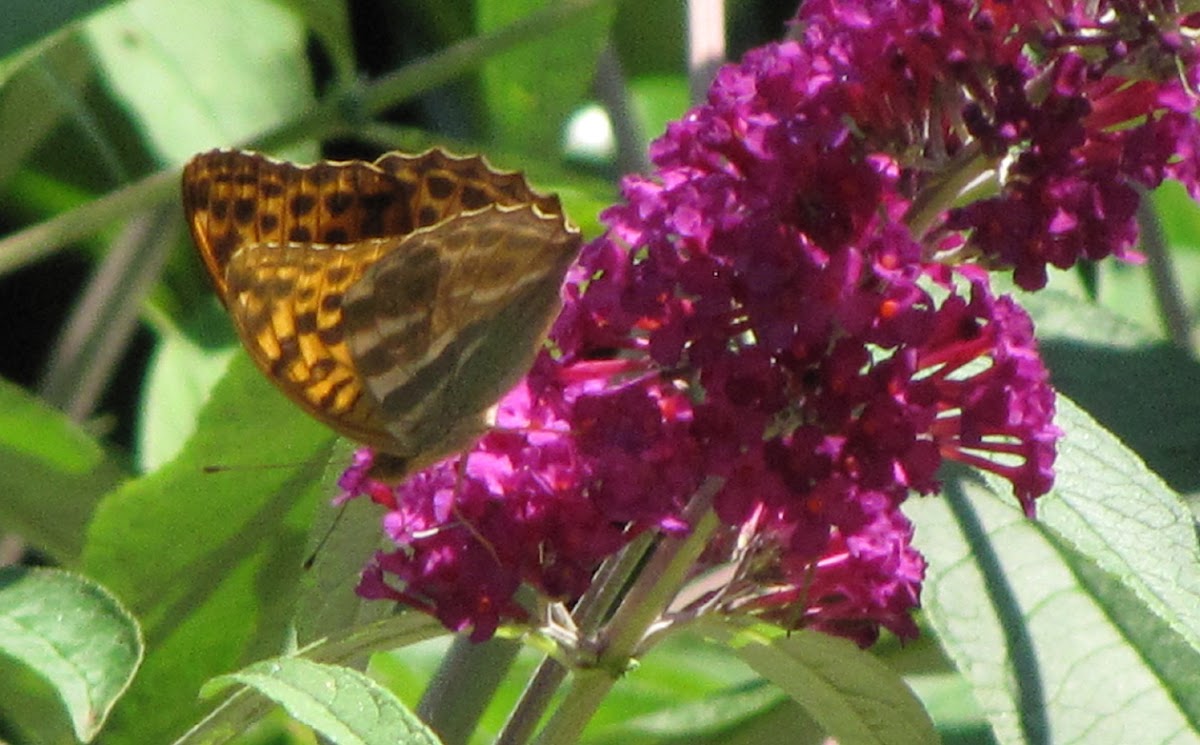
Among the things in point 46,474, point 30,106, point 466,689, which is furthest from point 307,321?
point 30,106

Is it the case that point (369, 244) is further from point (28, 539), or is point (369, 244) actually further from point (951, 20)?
point (28, 539)

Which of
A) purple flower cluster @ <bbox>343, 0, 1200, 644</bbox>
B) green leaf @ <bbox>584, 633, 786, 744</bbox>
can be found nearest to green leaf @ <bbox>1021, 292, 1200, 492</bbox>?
purple flower cluster @ <bbox>343, 0, 1200, 644</bbox>

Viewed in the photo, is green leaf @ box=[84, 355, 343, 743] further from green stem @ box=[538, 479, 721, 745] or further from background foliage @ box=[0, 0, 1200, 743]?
green stem @ box=[538, 479, 721, 745]

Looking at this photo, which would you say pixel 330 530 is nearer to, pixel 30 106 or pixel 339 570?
pixel 339 570

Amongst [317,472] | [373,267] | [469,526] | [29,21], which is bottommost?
[317,472]

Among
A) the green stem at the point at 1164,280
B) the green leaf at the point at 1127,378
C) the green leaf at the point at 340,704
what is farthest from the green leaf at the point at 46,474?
the green stem at the point at 1164,280
